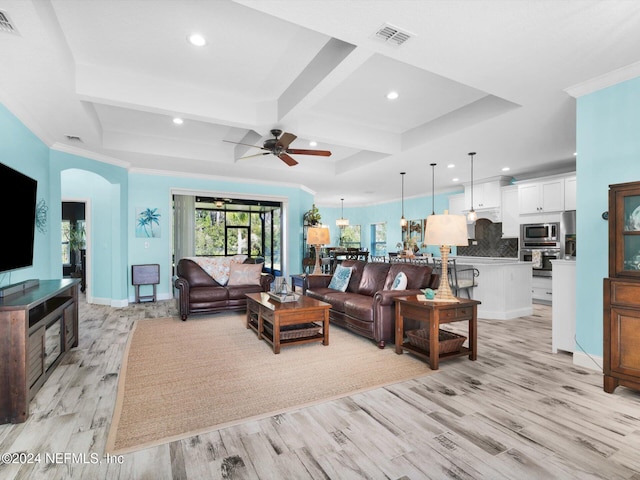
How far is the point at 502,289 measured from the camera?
5.10 m

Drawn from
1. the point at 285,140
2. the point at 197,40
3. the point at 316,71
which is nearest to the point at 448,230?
the point at 316,71

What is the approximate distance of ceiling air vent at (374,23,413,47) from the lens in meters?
2.30

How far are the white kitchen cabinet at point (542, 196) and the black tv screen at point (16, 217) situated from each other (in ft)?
25.9

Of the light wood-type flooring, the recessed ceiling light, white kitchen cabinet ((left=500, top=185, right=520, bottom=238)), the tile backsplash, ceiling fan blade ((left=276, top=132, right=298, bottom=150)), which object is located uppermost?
the recessed ceiling light

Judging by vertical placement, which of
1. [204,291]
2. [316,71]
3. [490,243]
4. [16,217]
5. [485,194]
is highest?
[316,71]

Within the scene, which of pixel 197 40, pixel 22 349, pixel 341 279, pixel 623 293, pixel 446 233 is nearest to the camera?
pixel 22 349

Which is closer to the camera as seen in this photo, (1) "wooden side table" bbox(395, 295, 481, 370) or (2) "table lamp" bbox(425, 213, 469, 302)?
(1) "wooden side table" bbox(395, 295, 481, 370)

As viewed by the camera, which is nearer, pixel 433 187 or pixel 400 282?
pixel 400 282

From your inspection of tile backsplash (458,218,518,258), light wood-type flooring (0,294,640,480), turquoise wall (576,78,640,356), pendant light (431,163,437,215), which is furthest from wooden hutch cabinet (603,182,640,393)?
tile backsplash (458,218,518,258)

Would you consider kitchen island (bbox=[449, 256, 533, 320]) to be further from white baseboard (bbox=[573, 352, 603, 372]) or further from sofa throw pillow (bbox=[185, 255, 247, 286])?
sofa throw pillow (bbox=[185, 255, 247, 286])

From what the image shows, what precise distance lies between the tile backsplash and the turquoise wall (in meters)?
4.50

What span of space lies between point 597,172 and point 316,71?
2.79 meters

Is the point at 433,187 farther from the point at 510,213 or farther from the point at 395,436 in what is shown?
the point at 395,436

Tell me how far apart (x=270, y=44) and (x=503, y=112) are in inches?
105
